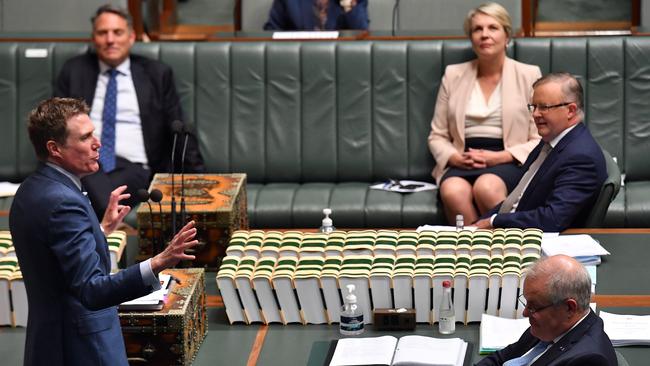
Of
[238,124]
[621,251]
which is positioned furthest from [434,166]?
[621,251]

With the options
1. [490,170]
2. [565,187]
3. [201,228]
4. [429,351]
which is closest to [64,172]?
[429,351]

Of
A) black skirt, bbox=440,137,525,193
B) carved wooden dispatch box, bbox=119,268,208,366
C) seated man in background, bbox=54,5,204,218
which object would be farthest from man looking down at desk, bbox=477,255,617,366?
seated man in background, bbox=54,5,204,218

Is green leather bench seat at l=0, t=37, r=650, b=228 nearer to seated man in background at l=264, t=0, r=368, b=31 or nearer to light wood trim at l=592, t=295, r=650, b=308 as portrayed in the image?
seated man in background at l=264, t=0, r=368, b=31

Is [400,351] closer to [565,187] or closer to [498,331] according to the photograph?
[498,331]

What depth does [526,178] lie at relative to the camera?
5246 millimetres

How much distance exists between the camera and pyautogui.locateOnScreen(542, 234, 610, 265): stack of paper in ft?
14.3

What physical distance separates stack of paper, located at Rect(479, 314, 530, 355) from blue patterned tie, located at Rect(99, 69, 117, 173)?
3083mm

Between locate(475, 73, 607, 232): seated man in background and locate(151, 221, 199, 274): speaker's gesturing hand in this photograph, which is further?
locate(475, 73, 607, 232): seated man in background

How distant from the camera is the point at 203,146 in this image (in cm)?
673

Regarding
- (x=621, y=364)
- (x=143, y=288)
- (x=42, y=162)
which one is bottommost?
(x=621, y=364)

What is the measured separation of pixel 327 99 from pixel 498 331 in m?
3.11

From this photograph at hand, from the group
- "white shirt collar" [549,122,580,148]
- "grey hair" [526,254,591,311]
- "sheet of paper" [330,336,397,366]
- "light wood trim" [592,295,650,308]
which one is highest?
"white shirt collar" [549,122,580,148]

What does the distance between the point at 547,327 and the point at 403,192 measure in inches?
122

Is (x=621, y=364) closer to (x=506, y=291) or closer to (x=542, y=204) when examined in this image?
(x=506, y=291)
